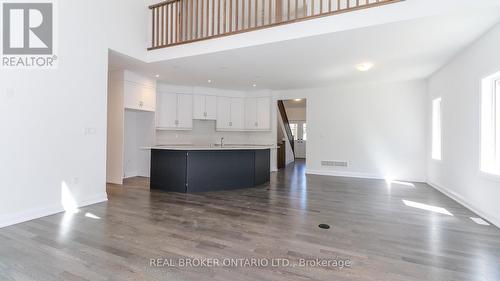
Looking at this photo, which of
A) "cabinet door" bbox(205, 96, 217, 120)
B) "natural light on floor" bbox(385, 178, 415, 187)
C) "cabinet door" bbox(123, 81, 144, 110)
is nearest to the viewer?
"cabinet door" bbox(123, 81, 144, 110)

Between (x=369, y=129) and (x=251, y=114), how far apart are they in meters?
3.37

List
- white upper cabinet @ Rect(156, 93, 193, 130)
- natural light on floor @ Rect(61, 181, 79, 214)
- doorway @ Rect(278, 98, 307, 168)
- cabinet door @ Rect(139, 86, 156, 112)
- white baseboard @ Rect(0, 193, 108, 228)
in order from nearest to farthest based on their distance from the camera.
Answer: white baseboard @ Rect(0, 193, 108, 228) < natural light on floor @ Rect(61, 181, 79, 214) < cabinet door @ Rect(139, 86, 156, 112) < white upper cabinet @ Rect(156, 93, 193, 130) < doorway @ Rect(278, 98, 307, 168)

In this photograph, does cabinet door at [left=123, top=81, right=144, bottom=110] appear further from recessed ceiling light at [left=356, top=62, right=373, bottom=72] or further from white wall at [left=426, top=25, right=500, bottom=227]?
white wall at [left=426, top=25, right=500, bottom=227]

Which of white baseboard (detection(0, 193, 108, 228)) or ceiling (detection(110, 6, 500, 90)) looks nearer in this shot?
white baseboard (detection(0, 193, 108, 228))

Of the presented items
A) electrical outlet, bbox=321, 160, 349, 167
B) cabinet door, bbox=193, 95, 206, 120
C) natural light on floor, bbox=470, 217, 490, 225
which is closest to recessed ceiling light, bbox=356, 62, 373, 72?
electrical outlet, bbox=321, 160, 349, 167

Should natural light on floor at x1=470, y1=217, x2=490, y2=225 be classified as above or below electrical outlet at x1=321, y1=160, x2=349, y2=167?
below

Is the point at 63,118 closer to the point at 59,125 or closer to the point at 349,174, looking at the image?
the point at 59,125

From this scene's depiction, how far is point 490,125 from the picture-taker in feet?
11.0

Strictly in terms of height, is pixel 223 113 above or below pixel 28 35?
below

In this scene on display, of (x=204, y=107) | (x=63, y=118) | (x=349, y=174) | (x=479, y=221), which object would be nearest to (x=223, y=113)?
(x=204, y=107)

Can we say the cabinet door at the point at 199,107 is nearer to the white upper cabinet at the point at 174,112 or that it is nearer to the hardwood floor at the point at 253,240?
the white upper cabinet at the point at 174,112

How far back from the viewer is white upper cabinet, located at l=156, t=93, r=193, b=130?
6.45m

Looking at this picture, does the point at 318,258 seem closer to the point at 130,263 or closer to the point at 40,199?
the point at 130,263

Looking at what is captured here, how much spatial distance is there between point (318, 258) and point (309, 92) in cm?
577
